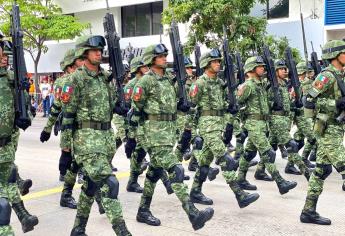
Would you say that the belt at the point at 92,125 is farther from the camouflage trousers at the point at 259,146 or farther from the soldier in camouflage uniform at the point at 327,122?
the camouflage trousers at the point at 259,146

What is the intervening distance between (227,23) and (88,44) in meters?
11.5

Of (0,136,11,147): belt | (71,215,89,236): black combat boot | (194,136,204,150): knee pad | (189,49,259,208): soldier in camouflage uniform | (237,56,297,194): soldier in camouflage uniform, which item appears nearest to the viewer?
(0,136,11,147): belt

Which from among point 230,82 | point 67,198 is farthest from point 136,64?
point 67,198

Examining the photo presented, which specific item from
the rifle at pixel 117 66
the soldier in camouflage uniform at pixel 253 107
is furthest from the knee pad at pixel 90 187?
the soldier in camouflage uniform at pixel 253 107

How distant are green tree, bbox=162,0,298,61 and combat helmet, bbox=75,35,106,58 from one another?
10590mm

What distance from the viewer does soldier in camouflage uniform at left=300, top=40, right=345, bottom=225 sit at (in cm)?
524

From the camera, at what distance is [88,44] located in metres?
4.75

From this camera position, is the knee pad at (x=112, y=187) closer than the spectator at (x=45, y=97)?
Yes

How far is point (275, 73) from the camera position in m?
7.84

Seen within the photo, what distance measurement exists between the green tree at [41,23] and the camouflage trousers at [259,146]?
58.7 feet

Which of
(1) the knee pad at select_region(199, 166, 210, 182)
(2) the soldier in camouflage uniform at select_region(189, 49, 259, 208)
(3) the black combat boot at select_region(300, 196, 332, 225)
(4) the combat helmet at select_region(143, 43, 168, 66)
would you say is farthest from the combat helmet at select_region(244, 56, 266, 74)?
(3) the black combat boot at select_region(300, 196, 332, 225)

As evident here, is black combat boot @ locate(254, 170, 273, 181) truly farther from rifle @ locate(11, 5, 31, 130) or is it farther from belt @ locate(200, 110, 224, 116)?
rifle @ locate(11, 5, 31, 130)

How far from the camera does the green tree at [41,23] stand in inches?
923

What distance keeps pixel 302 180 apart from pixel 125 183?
9.02ft
